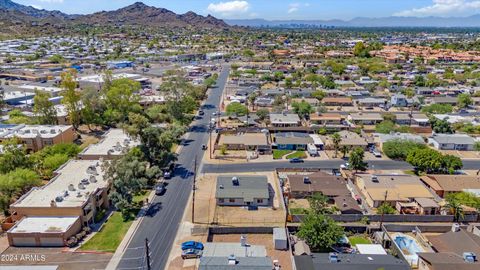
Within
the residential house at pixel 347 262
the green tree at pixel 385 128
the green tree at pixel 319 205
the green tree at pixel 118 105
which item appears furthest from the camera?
the green tree at pixel 118 105

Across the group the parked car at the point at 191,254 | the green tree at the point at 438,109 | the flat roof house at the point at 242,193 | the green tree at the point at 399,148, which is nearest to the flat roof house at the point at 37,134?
the flat roof house at the point at 242,193

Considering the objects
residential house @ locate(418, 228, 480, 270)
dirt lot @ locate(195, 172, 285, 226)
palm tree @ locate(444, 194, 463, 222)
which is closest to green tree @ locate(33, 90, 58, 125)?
dirt lot @ locate(195, 172, 285, 226)

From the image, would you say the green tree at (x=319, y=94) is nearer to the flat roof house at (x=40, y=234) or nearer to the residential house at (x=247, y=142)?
the residential house at (x=247, y=142)

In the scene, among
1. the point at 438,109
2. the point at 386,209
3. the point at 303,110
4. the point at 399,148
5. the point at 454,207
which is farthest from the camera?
the point at 438,109

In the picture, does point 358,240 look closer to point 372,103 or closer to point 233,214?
point 233,214

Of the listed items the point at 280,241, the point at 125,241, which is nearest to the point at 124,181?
the point at 125,241

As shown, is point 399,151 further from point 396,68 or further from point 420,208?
point 396,68
